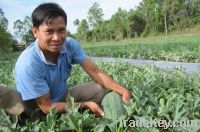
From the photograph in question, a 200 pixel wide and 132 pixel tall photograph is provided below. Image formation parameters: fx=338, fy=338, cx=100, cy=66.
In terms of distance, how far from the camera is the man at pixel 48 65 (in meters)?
2.73

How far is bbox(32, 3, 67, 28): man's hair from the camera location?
2.70 meters

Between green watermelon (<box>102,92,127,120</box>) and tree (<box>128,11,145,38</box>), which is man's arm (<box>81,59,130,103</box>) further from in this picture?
tree (<box>128,11,145,38</box>)

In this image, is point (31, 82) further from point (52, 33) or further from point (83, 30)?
point (83, 30)

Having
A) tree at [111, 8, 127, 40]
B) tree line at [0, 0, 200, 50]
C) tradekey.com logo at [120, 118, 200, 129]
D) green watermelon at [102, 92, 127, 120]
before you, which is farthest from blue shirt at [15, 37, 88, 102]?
tree at [111, 8, 127, 40]

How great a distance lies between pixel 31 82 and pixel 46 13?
22.7 inches

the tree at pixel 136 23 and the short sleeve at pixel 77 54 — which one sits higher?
the tree at pixel 136 23

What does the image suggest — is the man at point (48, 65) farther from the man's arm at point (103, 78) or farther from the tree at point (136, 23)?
the tree at point (136, 23)

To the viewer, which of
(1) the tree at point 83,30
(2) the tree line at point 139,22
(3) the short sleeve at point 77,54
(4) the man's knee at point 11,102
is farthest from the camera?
(1) the tree at point 83,30

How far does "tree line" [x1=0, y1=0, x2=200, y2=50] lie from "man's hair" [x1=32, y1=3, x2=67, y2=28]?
36.8 metres

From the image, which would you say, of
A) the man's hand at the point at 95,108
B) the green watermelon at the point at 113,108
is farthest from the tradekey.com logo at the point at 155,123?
the man's hand at the point at 95,108

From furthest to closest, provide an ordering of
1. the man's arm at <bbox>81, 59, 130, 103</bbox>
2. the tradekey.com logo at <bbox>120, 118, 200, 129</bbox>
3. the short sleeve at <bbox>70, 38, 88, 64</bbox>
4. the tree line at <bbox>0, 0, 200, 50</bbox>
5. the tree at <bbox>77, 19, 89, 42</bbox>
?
1. the tree at <bbox>77, 19, 89, 42</bbox>
2. the tree line at <bbox>0, 0, 200, 50</bbox>
3. the short sleeve at <bbox>70, 38, 88, 64</bbox>
4. the man's arm at <bbox>81, 59, 130, 103</bbox>
5. the tradekey.com logo at <bbox>120, 118, 200, 129</bbox>

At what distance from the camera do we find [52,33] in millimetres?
2729

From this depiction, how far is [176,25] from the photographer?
53.4 meters

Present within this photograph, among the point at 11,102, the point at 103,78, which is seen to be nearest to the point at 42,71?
the point at 11,102
